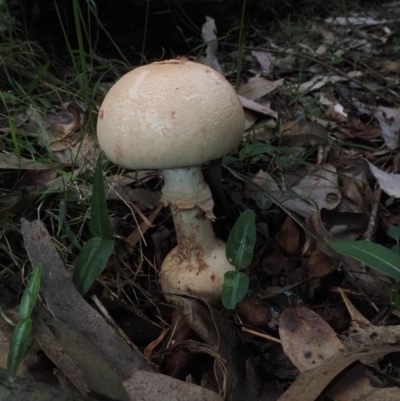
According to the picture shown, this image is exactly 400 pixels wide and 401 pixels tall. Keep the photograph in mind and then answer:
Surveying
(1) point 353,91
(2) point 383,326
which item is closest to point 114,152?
(2) point 383,326

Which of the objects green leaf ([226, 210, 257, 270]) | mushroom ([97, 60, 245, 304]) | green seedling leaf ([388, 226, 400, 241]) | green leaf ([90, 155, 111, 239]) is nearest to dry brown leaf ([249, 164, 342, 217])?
green seedling leaf ([388, 226, 400, 241])

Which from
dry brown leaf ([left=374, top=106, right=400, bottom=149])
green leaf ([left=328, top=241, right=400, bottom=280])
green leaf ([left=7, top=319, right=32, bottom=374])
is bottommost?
dry brown leaf ([left=374, top=106, right=400, bottom=149])

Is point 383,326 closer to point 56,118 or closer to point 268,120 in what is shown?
point 268,120

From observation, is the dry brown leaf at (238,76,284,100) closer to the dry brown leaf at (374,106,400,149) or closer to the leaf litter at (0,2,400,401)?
the leaf litter at (0,2,400,401)

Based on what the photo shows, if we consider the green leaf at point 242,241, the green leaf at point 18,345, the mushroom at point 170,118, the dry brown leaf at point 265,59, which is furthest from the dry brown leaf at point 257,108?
the green leaf at point 18,345

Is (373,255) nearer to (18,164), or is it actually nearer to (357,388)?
(357,388)

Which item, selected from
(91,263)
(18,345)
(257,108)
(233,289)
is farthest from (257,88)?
(18,345)

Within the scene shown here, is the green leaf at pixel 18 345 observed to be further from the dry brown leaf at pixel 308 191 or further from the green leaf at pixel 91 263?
the dry brown leaf at pixel 308 191
